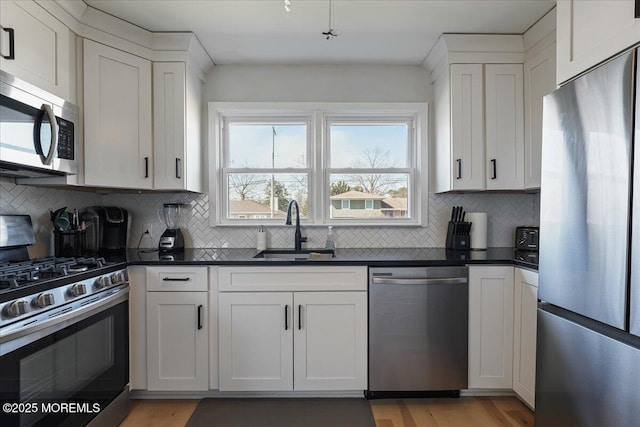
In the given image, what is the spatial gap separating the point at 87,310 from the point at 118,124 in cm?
122

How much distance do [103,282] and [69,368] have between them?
432mm

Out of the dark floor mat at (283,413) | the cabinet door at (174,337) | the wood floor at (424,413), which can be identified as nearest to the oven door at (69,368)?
the cabinet door at (174,337)

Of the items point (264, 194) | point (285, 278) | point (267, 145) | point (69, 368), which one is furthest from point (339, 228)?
point (69, 368)

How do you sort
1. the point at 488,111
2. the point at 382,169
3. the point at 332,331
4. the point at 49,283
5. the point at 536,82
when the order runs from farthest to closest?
the point at 382,169
the point at 488,111
the point at 536,82
the point at 332,331
the point at 49,283

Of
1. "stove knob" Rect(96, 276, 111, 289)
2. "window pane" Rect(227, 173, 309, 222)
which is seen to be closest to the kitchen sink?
"window pane" Rect(227, 173, 309, 222)

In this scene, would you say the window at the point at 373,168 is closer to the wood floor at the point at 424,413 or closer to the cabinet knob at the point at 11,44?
the wood floor at the point at 424,413

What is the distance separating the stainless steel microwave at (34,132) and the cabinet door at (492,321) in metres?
2.52

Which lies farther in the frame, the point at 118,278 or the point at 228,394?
the point at 228,394

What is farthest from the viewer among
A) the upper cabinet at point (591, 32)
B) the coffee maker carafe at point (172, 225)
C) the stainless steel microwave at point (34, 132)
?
the coffee maker carafe at point (172, 225)

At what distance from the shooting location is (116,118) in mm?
2330

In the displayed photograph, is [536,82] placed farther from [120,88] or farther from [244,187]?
[120,88]

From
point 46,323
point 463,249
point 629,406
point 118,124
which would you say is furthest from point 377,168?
point 46,323

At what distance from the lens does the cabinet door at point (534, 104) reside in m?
2.30

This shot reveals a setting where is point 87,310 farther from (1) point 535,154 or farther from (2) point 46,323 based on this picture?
(1) point 535,154
